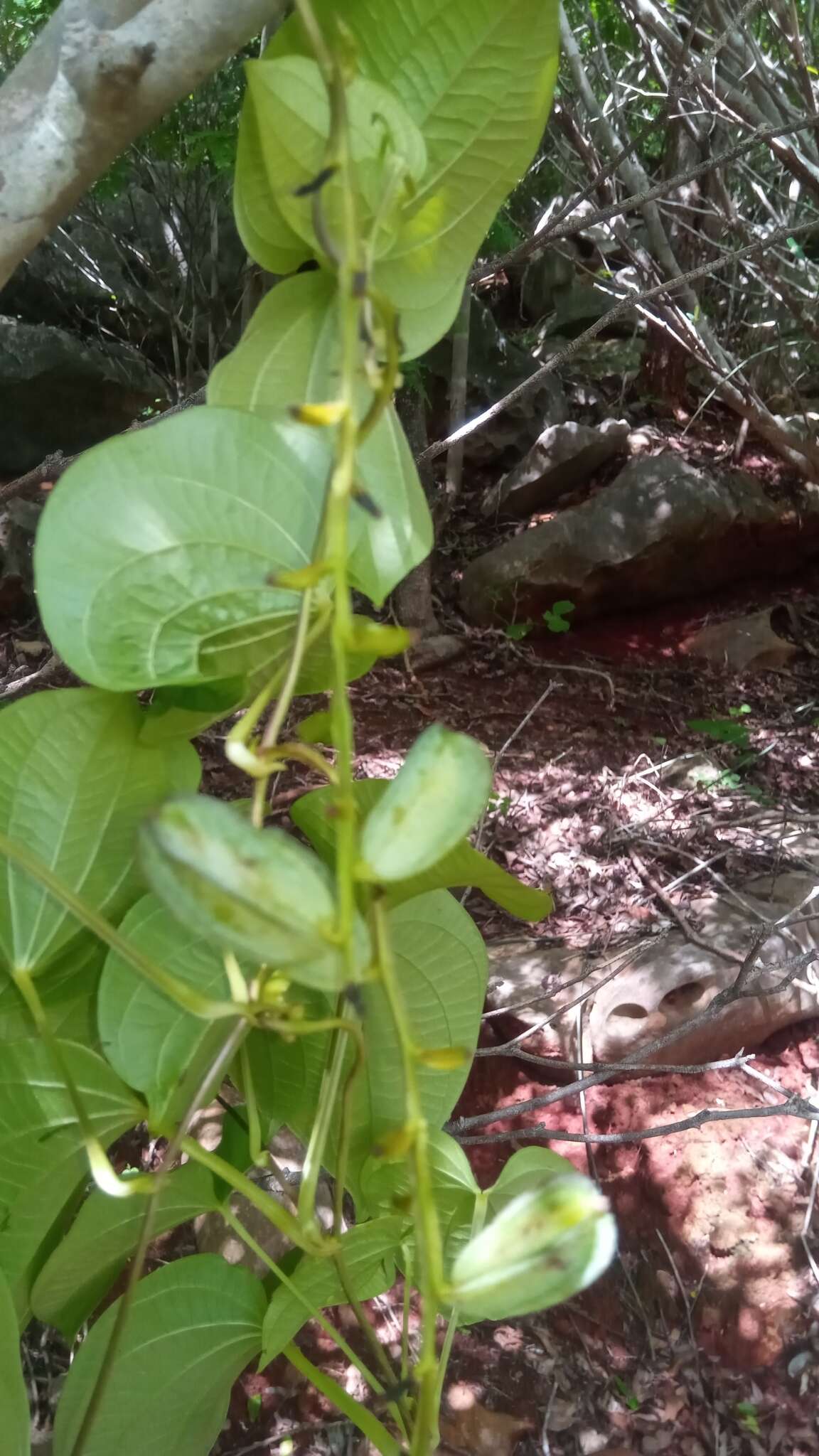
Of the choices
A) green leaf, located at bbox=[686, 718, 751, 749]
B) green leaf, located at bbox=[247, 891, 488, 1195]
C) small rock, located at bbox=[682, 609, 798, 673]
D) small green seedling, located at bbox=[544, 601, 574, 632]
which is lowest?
small rock, located at bbox=[682, 609, 798, 673]

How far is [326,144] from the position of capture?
274 millimetres

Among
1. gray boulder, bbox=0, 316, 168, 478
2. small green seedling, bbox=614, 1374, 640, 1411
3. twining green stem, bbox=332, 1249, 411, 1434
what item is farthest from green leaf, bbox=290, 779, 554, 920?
gray boulder, bbox=0, 316, 168, 478

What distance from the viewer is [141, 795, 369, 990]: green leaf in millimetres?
182

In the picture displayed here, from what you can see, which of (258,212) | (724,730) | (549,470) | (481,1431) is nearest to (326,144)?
(258,212)

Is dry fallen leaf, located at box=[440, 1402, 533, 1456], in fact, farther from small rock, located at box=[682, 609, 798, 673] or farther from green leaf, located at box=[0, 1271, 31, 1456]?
small rock, located at box=[682, 609, 798, 673]

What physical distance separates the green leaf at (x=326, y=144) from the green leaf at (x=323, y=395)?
0.03 m

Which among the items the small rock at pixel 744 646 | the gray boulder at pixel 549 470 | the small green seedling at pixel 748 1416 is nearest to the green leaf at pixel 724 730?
the small rock at pixel 744 646

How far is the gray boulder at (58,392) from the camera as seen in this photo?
3.37 metres

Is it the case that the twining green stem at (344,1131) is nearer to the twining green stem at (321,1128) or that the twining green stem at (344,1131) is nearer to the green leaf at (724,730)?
the twining green stem at (321,1128)

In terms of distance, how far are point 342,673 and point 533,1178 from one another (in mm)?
323

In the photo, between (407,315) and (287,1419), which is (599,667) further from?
(407,315)

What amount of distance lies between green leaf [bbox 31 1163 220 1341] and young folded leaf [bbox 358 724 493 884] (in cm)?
22

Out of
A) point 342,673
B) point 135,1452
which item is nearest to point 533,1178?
point 135,1452

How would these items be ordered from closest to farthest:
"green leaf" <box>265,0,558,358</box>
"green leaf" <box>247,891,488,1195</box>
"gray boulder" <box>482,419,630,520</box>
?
"green leaf" <box>265,0,558,358</box> < "green leaf" <box>247,891,488,1195</box> < "gray boulder" <box>482,419,630,520</box>
